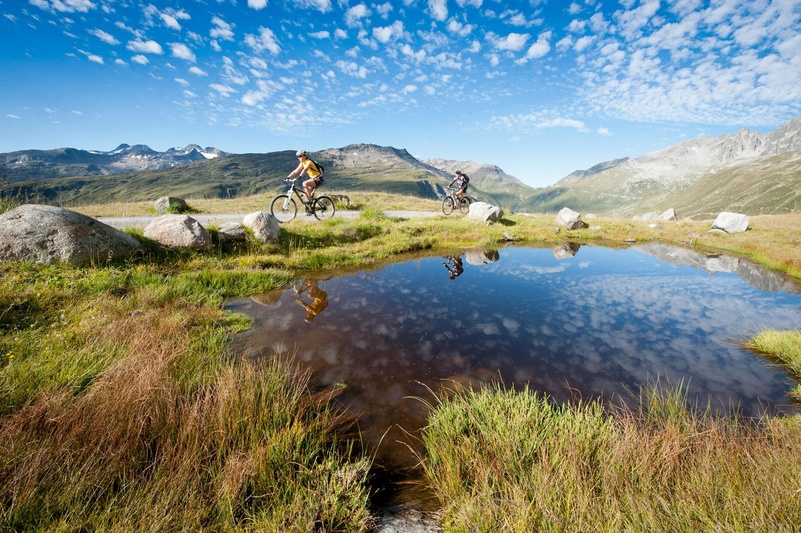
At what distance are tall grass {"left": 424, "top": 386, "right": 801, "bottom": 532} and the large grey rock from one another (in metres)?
11.1

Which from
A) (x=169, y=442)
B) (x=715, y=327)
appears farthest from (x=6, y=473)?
(x=715, y=327)

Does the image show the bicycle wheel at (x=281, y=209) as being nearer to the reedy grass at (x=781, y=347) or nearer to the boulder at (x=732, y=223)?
the reedy grass at (x=781, y=347)

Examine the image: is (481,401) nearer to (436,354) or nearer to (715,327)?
(436,354)

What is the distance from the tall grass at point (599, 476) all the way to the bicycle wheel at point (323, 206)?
17433mm

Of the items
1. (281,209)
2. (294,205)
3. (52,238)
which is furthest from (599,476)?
(281,209)

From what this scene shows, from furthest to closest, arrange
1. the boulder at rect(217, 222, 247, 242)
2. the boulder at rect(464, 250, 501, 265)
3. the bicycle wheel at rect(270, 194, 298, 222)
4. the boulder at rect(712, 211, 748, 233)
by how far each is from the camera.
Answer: the boulder at rect(712, 211, 748, 233)
the bicycle wheel at rect(270, 194, 298, 222)
the boulder at rect(464, 250, 501, 265)
the boulder at rect(217, 222, 247, 242)

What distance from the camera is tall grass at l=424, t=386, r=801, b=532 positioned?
2584 millimetres

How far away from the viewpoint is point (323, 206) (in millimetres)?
20359

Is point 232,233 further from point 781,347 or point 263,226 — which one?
point 781,347

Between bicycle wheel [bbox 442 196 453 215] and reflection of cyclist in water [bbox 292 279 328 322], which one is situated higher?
bicycle wheel [bbox 442 196 453 215]

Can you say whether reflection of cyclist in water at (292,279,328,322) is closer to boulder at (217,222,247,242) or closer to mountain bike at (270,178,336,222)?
boulder at (217,222,247,242)

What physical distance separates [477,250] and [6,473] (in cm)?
1797

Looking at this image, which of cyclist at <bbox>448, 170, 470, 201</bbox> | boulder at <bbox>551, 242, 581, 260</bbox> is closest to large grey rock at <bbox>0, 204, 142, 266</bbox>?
boulder at <bbox>551, 242, 581, 260</bbox>

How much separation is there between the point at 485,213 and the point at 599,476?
22772 mm
